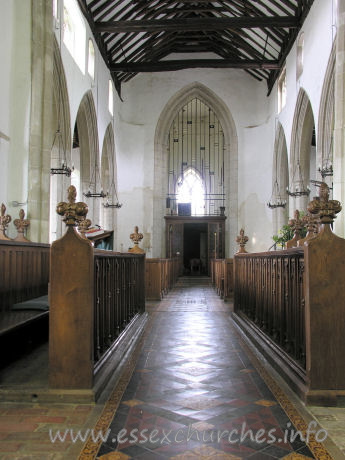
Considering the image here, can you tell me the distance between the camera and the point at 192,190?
19.7 meters

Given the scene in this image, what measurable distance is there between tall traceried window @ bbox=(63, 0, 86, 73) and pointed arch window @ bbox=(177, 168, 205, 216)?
9.61 meters

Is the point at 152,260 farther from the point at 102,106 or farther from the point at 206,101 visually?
the point at 206,101

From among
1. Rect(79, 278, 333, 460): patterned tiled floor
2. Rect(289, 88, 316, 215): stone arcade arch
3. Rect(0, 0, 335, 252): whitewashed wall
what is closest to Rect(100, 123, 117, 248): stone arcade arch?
Rect(0, 0, 335, 252): whitewashed wall

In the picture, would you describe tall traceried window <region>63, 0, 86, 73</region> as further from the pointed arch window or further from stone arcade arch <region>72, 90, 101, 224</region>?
the pointed arch window

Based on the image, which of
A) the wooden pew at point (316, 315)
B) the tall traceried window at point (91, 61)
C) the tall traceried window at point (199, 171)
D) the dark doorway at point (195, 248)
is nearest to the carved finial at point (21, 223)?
the wooden pew at point (316, 315)

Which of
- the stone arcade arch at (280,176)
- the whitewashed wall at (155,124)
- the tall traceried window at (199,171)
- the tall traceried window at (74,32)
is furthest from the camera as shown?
the tall traceried window at (199,171)

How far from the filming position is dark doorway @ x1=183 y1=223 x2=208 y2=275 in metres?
19.6

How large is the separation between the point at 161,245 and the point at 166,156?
3.41m

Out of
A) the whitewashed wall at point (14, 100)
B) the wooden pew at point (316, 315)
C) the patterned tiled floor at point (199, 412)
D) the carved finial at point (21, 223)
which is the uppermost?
the whitewashed wall at point (14, 100)

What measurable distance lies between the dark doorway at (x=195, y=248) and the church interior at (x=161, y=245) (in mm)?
3511

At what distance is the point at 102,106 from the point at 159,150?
3.79m

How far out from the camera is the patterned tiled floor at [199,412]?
175 cm

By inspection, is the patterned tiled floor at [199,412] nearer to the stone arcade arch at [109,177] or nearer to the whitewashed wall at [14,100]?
the whitewashed wall at [14,100]

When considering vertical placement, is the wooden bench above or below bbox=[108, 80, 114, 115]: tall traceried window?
below
